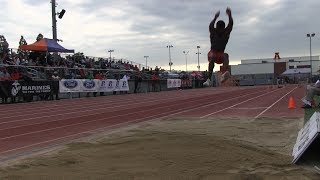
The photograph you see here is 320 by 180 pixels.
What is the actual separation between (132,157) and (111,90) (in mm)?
30514

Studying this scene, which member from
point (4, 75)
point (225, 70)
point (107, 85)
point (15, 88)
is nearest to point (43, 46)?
point (4, 75)

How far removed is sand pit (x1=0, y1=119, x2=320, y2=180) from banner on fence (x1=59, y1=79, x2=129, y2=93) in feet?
70.3

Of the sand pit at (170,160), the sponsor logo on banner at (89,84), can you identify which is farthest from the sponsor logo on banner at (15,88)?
the sand pit at (170,160)

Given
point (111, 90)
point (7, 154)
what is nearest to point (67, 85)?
point (111, 90)

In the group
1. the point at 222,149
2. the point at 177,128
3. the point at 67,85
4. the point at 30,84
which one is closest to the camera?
the point at 222,149

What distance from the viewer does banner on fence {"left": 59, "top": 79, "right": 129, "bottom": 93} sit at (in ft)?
104

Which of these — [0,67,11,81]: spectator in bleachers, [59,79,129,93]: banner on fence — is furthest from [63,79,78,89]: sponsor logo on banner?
[0,67,11,81]: spectator in bleachers

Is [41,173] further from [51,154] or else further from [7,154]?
[7,154]

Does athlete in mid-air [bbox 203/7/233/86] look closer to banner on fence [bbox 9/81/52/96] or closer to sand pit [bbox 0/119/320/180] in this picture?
sand pit [bbox 0/119/320/180]

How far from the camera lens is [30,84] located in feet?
90.1

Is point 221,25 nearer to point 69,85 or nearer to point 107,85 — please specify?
point 69,85

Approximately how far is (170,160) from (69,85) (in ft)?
82.4

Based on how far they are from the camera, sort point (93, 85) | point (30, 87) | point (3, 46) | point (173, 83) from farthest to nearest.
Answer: point (173, 83)
point (93, 85)
point (3, 46)
point (30, 87)

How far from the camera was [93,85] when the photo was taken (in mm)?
35281
